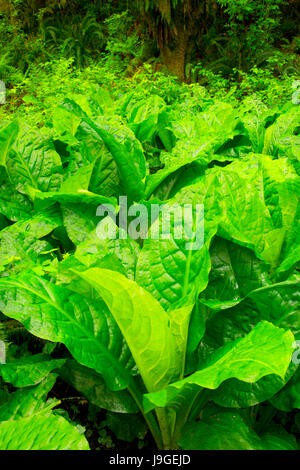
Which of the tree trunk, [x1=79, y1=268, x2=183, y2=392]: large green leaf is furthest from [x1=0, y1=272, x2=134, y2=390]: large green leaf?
the tree trunk

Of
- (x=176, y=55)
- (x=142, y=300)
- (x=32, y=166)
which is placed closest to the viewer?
(x=142, y=300)

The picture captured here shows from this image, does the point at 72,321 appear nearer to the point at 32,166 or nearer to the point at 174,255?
the point at 174,255

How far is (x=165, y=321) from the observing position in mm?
1119

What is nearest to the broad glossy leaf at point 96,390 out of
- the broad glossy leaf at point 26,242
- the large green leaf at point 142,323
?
the large green leaf at point 142,323

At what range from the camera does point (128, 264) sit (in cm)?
138

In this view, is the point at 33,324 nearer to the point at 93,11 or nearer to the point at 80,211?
the point at 80,211

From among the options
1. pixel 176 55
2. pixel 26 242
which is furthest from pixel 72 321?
pixel 176 55

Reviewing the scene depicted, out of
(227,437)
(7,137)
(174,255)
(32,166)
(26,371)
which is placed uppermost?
(7,137)

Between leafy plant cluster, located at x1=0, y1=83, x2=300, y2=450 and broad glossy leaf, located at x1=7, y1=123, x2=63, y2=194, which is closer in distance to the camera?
leafy plant cluster, located at x1=0, y1=83, x2=300, y2=450

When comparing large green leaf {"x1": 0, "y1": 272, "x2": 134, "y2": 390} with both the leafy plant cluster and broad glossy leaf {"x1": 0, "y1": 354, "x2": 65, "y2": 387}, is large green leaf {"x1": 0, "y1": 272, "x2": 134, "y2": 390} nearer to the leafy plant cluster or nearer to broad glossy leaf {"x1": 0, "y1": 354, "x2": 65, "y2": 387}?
the leafy plant cluster

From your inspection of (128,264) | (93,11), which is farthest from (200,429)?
(93,11)

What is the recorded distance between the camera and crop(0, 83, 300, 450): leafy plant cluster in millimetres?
1057

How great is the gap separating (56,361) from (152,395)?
43cm

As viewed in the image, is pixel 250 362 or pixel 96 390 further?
pixel 96 390
